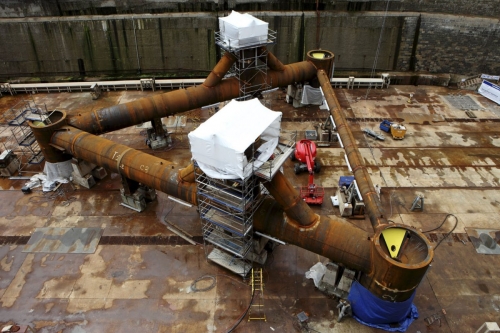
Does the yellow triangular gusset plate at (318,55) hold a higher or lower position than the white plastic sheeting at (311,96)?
higher

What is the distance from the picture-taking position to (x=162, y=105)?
2119cm

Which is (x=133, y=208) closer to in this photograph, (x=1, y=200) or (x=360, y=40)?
(x=1, y=200)

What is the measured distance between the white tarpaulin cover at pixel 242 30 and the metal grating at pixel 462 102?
17.0 m

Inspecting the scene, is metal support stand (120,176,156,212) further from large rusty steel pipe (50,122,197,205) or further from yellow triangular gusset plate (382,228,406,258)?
yellow triangular gusset plate (382,228,406,258)

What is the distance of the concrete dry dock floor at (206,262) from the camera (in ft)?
46.1

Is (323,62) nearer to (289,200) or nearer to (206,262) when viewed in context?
(289,200)

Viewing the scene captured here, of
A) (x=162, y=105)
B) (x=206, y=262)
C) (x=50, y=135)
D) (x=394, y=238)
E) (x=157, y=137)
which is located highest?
(x=162, y=105)

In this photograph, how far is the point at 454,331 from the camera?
13562 mm

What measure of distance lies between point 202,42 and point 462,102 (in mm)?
22783

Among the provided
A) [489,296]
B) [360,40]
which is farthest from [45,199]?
[360,40]

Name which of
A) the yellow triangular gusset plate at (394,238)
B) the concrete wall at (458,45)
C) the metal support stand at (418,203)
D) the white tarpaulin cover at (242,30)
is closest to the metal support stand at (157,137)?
the white tarpaulin cover at (242,30)

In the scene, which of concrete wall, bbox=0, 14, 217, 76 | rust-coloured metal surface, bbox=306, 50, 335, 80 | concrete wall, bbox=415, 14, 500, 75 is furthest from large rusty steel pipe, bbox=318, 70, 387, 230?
concrete wall, bbox=0, 14, 217, 76

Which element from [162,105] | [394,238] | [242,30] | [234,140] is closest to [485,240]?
[394,238]

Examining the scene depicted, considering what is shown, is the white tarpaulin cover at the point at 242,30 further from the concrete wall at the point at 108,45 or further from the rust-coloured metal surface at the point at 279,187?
the concrete wall at the point at 108,45
